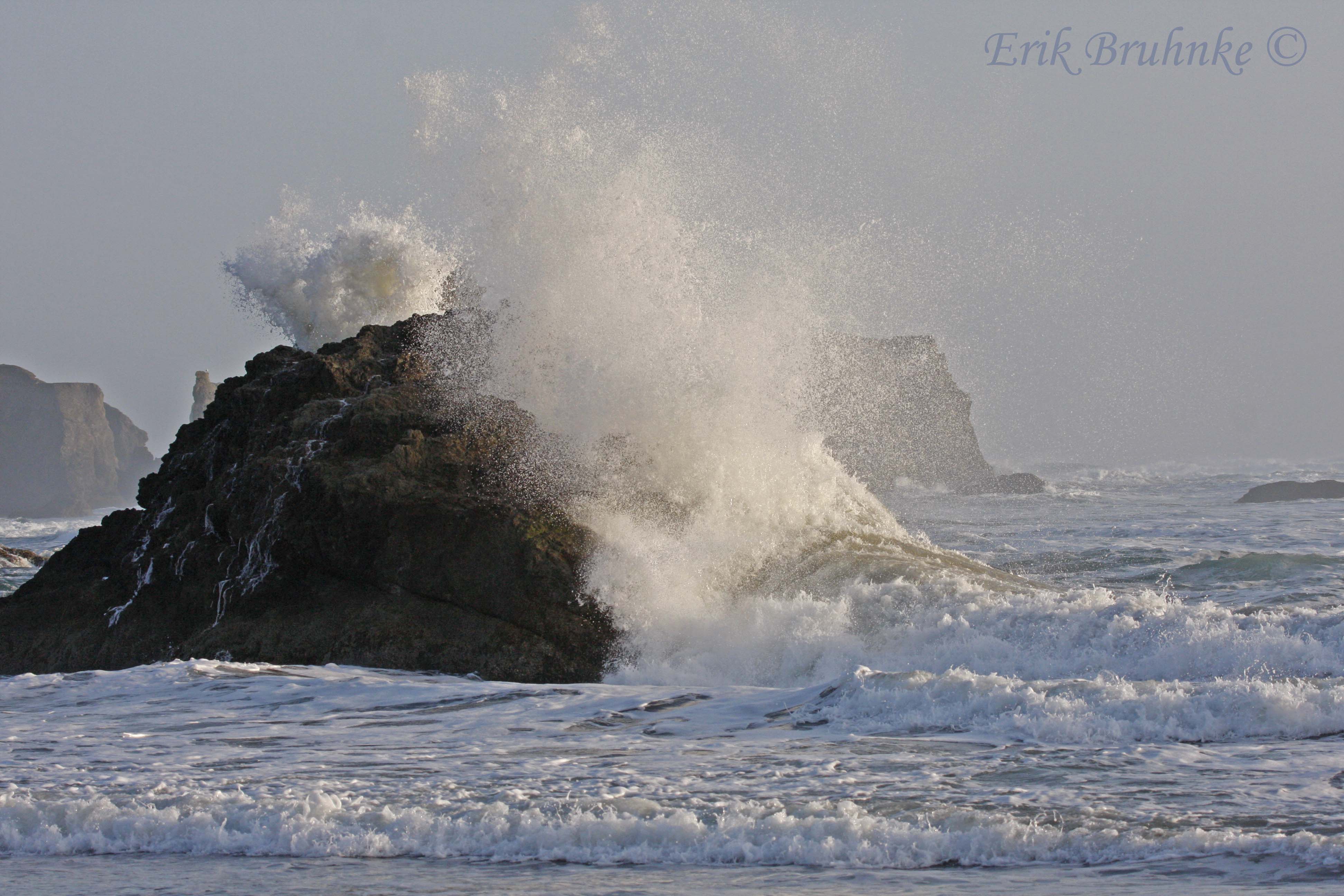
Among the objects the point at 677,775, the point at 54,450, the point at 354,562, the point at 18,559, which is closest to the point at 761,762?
the point at 677,775

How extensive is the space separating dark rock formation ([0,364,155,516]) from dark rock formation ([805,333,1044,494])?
3420 inches

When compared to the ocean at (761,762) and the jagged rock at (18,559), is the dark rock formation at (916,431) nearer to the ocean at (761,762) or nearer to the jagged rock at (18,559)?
the jagged rock at (18,559)

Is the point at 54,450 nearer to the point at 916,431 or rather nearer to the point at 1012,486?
the point at 916,431

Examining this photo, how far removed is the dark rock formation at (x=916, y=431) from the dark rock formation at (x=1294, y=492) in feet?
30.2

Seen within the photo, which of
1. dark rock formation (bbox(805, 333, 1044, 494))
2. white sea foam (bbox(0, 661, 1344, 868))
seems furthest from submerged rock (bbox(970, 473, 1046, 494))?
white sea foam (bbox(0, 661, 1344, 868))

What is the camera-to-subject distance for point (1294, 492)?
29.2m

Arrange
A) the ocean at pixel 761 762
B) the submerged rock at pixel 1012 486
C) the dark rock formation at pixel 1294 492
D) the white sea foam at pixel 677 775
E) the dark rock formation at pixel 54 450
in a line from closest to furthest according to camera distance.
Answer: the ocean at pixel 761 762 → the white sea foam at pixel 677 775 → the dark rock formation at pixel 1294 492 → the submerged rock at pixel 1012 486 → the dark rock formation at pixel 54 450

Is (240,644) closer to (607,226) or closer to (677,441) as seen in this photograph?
(677,441)

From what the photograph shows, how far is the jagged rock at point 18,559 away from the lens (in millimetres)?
19891

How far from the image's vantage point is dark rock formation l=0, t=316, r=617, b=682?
26.9ft

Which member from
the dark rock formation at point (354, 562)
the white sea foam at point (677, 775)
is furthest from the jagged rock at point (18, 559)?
the white sea foam at point (677, 775)

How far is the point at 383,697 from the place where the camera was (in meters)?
7.09

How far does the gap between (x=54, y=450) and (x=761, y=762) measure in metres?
121

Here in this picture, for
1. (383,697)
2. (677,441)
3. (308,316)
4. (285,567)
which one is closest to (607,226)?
(677,441)
